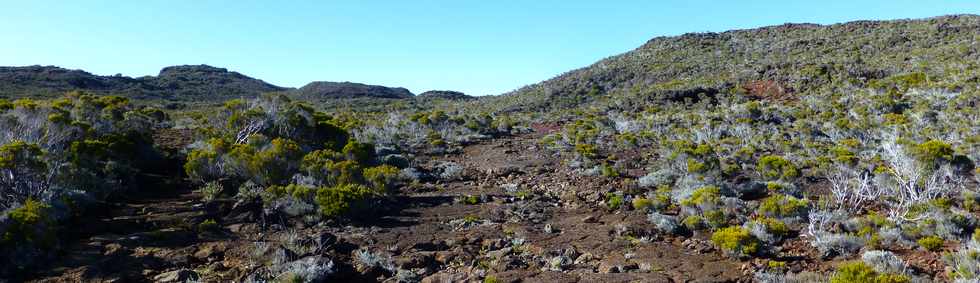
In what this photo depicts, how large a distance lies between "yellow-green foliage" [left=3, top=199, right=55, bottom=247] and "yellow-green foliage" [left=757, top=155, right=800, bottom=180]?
12.6m

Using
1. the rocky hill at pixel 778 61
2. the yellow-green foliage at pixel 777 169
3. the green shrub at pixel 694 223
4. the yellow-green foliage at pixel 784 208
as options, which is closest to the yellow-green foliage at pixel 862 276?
the green shrub at pixel 694 223

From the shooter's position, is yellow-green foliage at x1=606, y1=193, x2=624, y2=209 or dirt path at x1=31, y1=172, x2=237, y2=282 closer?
dirt path at x1=31, y1=172, x2=237, y2=282

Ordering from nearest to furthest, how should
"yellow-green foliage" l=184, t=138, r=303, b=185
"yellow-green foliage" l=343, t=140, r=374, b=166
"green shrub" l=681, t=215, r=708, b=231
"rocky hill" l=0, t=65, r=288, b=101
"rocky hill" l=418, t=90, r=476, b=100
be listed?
"green shrub" l=681, t=215, r=708, b=231 → "yellow-green foliage" l=184, t=138, r=303, b=185 → "yellow-green foliage" l=343, t=140, r=374, b=166 → "rocky hill" l=0, t=65, r=288, b=101 → "rocky hill" l=418, t=90, r=476, b=100

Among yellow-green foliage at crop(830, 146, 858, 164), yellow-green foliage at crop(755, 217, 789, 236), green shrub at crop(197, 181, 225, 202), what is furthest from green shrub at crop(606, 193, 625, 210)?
green shrub at crop(197, 181, 225, 202)

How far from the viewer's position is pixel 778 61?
36312 mm

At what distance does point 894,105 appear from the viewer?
66.1 feet

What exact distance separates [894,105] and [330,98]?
2500 inches

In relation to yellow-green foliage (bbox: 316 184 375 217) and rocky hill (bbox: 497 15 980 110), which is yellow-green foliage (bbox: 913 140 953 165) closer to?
yellow-green foliage (bbox: 316 184 375 217)

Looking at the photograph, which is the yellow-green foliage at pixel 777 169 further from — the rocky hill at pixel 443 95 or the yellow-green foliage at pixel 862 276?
the rocky hill at pixel 443 95

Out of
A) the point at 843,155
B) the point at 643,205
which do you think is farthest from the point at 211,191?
the point at 843,155

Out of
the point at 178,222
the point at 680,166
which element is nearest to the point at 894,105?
the point at 680,166

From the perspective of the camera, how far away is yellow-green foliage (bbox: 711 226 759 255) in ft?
22.5

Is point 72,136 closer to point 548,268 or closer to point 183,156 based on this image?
point 183,156

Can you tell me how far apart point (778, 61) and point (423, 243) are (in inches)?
1404
